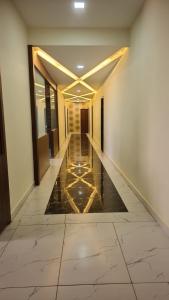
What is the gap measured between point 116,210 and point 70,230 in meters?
0.87

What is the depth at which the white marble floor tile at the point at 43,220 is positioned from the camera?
2.93 meters

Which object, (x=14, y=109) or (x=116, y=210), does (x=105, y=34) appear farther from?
(x=116, y=210)

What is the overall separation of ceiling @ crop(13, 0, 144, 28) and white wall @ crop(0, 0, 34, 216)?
24 cm

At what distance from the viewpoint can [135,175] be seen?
13.2ft

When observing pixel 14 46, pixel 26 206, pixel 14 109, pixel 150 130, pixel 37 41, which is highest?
pixel 37 41

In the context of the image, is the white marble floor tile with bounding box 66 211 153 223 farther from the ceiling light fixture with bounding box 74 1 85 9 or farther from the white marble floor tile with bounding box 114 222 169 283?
the ceiling light fixture with bounding box 74 1 85 9

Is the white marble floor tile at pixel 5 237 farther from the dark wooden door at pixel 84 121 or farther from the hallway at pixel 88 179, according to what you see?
the dark wooden door at pixel 84 121

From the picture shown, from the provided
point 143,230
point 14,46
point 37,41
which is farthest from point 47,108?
point 143,230

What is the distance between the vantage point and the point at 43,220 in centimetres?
302

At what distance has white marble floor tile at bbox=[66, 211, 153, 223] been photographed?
2.97 m

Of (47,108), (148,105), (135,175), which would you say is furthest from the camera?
(47,108)

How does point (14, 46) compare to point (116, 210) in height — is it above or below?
above

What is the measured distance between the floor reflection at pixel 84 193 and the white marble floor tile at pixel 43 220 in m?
0.17

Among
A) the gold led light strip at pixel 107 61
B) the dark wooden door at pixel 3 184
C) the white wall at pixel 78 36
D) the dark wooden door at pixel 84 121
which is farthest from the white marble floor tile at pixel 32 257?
the dark wooden door at pixel 84 121
